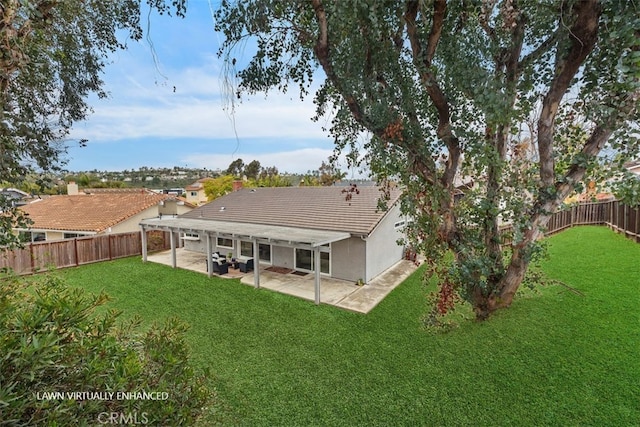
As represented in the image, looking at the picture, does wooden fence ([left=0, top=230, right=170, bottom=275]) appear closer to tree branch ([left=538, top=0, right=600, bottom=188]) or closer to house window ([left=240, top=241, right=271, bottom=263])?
house window ([left=240, top=241, right=271, bottom=263])

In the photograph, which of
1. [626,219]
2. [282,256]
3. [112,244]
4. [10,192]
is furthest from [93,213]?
[626,219]

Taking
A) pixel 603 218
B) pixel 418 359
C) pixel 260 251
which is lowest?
pixel 418 359

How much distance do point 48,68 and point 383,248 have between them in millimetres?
12057

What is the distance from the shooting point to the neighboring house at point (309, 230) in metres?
12.1

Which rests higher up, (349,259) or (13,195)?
(13,195)

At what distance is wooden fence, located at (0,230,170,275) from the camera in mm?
13500

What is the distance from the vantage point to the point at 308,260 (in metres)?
13.9

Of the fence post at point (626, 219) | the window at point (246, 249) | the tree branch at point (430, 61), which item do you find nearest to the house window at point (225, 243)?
the window at point (246, 249)

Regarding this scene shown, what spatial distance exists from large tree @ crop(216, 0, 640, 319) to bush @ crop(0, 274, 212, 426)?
4000mm

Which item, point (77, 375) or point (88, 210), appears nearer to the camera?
point (77, 375)

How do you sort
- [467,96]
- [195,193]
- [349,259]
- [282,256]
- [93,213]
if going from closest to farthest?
[467,96] < [349,259] < [282,256] < [93,213] < [195,193]

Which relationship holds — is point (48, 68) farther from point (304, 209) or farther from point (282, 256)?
point (304, 209)

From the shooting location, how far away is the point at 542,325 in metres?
7.25

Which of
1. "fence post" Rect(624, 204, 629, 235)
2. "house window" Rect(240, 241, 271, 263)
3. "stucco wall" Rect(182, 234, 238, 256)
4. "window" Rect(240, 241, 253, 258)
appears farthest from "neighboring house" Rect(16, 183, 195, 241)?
"fence post" Rect(624, 204, 629, 235)
